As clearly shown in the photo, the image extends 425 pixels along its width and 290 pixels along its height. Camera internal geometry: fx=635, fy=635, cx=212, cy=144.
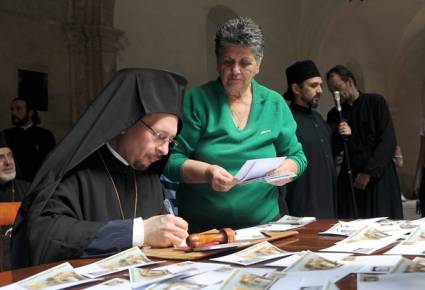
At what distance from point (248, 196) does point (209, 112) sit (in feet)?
1.43

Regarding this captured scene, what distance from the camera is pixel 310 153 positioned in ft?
14.9

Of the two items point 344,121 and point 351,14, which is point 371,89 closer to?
point 351,14

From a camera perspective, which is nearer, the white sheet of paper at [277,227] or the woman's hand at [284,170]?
the white sheet of paper at [277,227]

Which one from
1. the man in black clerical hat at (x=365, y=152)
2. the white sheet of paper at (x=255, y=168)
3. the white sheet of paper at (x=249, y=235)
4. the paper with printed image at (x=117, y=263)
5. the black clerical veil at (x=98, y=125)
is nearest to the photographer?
the paper with printed image at (x=117, y=263)

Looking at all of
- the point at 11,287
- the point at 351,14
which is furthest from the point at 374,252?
the point at 351,14

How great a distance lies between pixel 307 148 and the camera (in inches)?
179

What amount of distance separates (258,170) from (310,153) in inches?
79.6

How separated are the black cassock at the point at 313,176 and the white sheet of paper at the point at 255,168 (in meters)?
1.76

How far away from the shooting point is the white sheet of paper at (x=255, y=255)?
1943 millimetres

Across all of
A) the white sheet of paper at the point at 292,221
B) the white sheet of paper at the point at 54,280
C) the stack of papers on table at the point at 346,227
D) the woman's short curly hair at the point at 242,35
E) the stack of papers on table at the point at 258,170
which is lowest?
the white sheet of paper at the point at 292,221

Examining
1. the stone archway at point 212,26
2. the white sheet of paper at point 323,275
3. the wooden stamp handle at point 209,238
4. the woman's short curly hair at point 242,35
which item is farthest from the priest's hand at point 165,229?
the stone archway at point 212,26

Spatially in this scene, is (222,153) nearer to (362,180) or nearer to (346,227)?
(346,227)

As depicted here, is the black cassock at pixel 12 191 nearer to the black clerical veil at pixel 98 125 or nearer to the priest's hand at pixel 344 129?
the priest's hand at pixel 344 129

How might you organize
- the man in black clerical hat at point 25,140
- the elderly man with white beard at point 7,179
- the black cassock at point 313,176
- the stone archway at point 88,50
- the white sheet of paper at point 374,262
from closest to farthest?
1. the white sheet of paper at point 374,262
2. the black cassock at point 313,176
3. the elderly man with white beard at point 7,179
4. the man in black clerical hat at point 25,140
5. the stone archway at point 88,50
